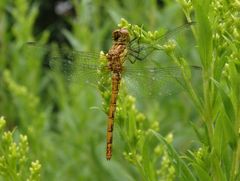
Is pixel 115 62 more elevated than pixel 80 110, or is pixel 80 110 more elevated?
pixel 115 62

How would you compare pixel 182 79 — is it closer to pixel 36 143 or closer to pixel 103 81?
pixel 103 81

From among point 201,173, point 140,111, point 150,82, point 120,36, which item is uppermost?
point 120,36

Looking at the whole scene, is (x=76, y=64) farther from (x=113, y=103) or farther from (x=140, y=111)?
(x=140, y=111)

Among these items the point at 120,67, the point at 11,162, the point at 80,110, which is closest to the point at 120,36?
the point at 120,67

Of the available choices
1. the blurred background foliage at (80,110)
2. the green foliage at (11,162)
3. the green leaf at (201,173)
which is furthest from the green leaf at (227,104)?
the blurred background foliage at (80,110)

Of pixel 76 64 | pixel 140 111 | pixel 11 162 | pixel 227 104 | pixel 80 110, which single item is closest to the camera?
pixel 227 104

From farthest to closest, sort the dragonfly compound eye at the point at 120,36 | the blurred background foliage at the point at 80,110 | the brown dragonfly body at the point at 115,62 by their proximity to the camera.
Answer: the blurred background foliage at the point at 80,110
the dragonfly compound eye at the point at 120,36
the brown dragonfly body at the point at 115,62

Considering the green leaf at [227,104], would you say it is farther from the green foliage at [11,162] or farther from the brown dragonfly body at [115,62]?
the green foliage at [11,162]
